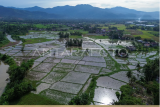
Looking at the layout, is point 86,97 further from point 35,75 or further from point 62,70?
point 35,75

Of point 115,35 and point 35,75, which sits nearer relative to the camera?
point 35,75

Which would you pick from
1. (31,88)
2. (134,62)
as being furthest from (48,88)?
(134,62)

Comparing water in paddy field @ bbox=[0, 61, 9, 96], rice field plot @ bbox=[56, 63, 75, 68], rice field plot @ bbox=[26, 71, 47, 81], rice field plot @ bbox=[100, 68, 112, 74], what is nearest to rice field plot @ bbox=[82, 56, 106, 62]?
rice field plot @ bbox=[56, 63, 75, 68]

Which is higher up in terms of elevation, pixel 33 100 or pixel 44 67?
pixel 44 67

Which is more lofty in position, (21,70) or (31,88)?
(21,70)

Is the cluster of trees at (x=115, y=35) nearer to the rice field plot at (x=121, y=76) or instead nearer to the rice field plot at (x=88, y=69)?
the rice field plot at (x=88, y=69)

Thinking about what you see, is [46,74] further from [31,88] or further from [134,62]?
[134,62]

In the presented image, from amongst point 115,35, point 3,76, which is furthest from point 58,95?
point 115,35
